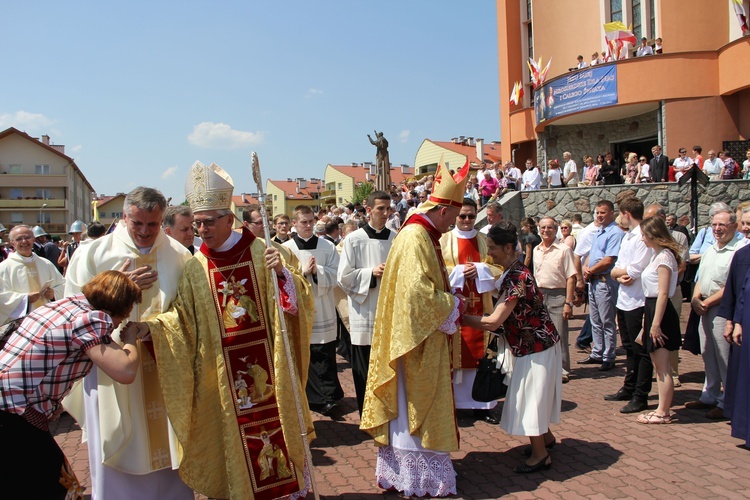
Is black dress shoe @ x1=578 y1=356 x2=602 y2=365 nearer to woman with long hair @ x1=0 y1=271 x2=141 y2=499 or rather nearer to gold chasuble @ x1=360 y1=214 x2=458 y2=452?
gold chasuble @ x1=360 y1=214 x2=458 y2=452

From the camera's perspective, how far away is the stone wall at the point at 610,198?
15305 millimetres

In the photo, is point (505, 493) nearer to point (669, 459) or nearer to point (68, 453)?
point (669, 459)

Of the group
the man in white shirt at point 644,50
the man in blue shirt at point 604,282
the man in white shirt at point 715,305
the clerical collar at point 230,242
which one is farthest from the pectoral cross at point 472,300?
the man in white shirt at point 644,50

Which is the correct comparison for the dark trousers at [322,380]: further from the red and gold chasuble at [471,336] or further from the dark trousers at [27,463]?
the dark trousers at [27,463]

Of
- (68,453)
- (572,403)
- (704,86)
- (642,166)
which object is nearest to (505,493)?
(572,403)

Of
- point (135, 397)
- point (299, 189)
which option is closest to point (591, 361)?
point (135, 397)

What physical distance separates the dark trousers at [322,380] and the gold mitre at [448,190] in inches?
98.5

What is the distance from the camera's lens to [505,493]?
436 centimetres

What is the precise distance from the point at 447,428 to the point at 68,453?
3434 mm

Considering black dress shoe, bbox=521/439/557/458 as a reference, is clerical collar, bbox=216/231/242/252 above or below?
above

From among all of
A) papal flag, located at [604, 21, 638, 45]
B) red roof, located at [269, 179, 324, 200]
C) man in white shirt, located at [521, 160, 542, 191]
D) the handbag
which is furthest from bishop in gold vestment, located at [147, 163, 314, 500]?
red roof, located at [269, 179, 324, 200]

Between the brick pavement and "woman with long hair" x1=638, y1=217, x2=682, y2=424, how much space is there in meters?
0.28

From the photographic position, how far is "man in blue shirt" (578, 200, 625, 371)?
25.5 feet

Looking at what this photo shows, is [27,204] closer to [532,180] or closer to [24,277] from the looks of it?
[532,180]
